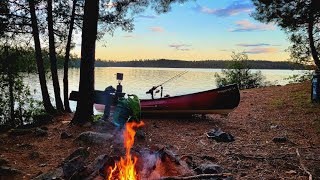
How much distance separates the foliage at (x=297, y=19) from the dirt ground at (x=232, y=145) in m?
5.92

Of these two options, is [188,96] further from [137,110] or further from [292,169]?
[292,169]

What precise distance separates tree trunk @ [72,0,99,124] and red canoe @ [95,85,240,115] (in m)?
3.34

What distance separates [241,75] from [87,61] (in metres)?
29.0

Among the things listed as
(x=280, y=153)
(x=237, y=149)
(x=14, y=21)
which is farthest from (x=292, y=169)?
(x=14, y=21)

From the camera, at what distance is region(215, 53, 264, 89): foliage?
35.9 metres

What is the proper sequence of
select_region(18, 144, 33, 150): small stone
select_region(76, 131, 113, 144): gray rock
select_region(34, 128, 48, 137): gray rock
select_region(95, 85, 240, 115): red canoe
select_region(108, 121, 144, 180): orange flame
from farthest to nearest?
select_region(95, 85, 240, 115): red canoe → select_region(34, 128, 48, 137): gray rock → select_region(76, 131, 113, 144): gray rock → select_region(18, 144, 33, 150): small stone → select_region(108, 121, 144, 180): orange flame

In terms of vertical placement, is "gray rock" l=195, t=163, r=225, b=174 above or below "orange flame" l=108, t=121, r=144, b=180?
below

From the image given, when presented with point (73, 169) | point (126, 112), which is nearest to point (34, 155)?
point (73, 169)

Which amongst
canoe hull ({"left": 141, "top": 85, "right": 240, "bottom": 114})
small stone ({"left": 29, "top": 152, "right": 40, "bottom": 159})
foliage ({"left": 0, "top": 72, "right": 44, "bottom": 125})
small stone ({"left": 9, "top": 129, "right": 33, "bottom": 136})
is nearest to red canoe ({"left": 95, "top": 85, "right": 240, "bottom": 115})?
canoe hull ({"left": 141, "top": 85, "right": 240, "bottom": 114})

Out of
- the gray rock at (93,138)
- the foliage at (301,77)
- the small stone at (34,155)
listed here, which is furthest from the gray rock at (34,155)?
the foliage at (301,77)

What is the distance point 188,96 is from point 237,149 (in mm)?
4427

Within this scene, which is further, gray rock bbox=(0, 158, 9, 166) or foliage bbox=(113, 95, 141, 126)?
foliage bbox=(113, 95, 141, 126)

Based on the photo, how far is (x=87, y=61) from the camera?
9992mm

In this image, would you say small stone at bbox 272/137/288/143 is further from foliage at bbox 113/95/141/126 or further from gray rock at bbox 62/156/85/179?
gray rock at bbox 62/156/85/179
